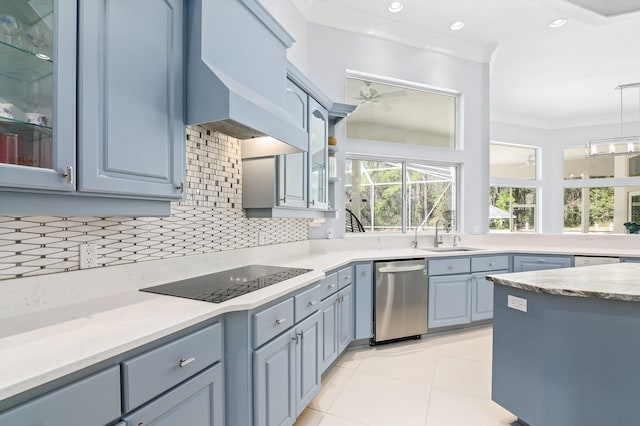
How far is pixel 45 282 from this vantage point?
125 centimetres

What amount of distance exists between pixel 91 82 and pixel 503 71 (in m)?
5.54

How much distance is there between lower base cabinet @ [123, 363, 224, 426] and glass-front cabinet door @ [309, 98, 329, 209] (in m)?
1.70

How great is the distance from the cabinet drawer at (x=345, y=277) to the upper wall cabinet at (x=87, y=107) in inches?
65.5

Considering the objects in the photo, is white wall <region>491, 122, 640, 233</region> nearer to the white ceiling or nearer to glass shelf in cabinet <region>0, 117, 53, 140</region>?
the white ceiling

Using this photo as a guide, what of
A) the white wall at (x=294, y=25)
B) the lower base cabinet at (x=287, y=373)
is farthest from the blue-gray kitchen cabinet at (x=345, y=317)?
the white wall at (x=294, y=25)

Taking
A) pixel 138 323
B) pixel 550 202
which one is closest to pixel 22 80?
pixel 138 323

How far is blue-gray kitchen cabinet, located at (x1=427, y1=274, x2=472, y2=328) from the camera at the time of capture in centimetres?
339

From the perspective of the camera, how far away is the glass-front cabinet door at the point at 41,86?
968mm

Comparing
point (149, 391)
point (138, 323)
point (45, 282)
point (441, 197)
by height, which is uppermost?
point (441, 197)

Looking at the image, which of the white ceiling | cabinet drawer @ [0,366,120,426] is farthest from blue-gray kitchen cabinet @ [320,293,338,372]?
the white ceiling

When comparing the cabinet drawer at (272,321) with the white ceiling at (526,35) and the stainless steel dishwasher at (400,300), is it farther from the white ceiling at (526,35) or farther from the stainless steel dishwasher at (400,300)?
the white ceiling at (526,35)

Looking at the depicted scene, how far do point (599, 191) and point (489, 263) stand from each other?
198 inches

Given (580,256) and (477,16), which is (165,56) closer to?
(477,16)

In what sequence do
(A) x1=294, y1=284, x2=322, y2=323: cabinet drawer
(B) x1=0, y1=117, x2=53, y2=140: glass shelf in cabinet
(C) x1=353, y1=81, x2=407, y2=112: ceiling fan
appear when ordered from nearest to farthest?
(B) x1=0, y1=117, x2=53, y2=140: glass shelf in cabinet, (A) x1=294, y1=284, x2=322, y2=323: cabinet drawer, (C) x1=353, y1=81, x2=407, y2=112: ceiling fan
